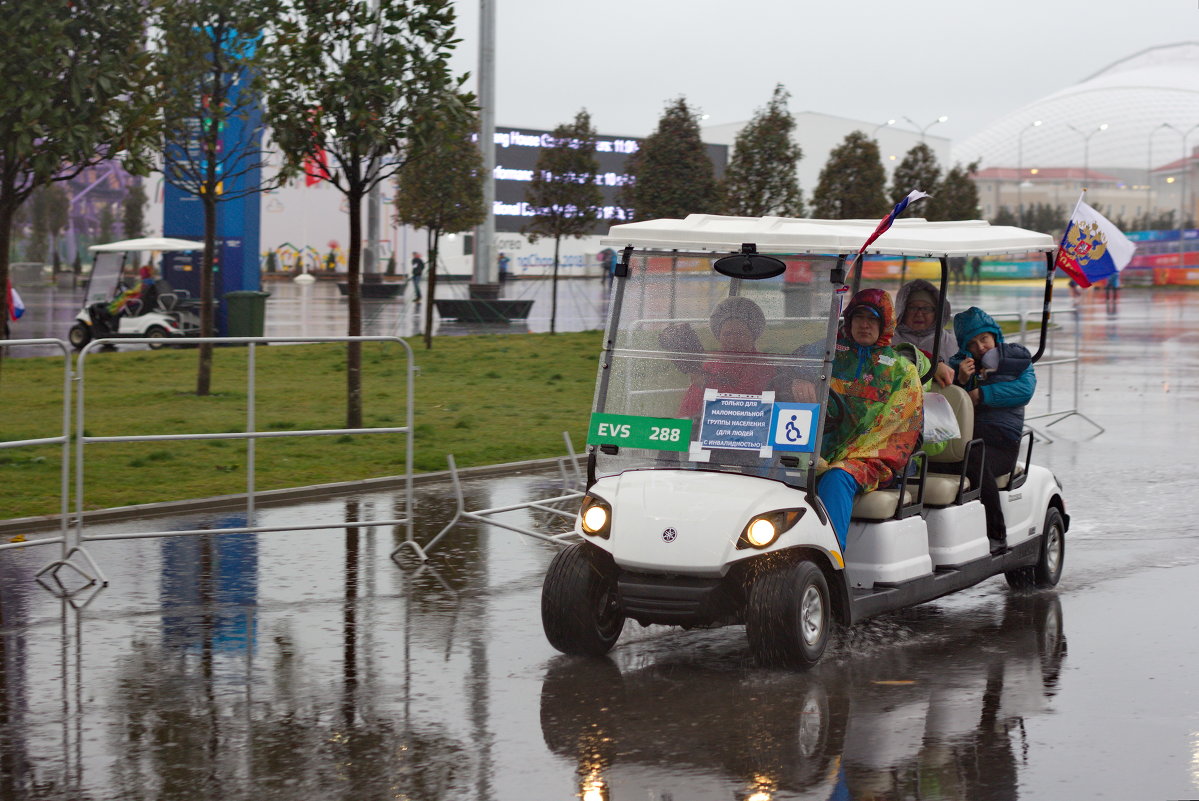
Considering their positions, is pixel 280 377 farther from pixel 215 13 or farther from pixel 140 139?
pixel 140 139

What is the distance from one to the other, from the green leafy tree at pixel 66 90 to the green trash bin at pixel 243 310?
1212cm

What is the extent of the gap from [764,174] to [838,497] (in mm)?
20368

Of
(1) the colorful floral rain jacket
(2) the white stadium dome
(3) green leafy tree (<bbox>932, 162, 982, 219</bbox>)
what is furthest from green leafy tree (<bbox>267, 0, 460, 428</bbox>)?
(2) the white stadium dome

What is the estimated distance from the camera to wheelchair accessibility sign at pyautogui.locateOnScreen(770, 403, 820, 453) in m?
7.02

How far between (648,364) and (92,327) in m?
22.4

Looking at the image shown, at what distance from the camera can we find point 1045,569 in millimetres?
8859

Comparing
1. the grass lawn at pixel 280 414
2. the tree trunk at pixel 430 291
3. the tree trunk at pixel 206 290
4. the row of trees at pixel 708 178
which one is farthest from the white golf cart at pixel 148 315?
the tree trunk at pixel 206 290

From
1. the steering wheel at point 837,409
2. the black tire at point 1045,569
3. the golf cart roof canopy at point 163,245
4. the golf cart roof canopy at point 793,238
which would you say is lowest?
the black tire at point 1045,569

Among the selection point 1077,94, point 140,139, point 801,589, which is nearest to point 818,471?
point 801,589

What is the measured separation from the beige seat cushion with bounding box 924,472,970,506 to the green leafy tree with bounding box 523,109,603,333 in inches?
936

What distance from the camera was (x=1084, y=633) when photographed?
A: 7773mm

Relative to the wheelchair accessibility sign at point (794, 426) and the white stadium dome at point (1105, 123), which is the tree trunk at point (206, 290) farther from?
the white stadium dome at point (1105, 123)

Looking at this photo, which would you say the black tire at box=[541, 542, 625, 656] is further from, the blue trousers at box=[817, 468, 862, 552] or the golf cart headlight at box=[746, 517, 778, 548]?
the blue trousers at box=[817, 468, 862, 552]

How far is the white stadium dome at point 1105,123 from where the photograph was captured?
13800cm
